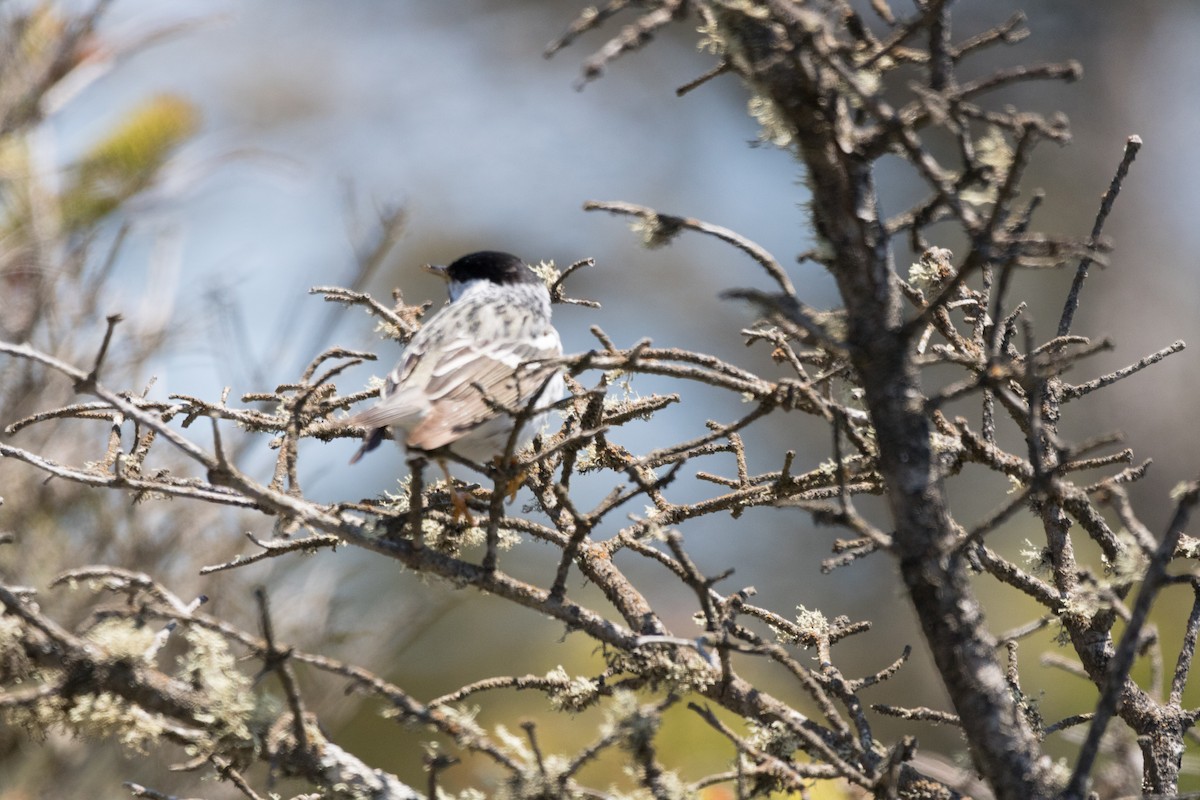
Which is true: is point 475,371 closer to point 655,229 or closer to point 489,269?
point 489,269

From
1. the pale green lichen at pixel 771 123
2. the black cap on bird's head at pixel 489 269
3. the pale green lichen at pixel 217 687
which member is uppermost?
the black cap on bird's head at pixel 489 269

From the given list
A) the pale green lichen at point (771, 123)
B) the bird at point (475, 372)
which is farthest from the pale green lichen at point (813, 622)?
the pale green lichen at point (771, 123)

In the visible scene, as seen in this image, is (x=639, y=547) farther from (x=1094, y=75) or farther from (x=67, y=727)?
(x=1094, y=75)

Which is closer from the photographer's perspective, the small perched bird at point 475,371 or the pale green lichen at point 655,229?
the pale green lichen at point 655,229

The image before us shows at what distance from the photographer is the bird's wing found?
2.38 meters

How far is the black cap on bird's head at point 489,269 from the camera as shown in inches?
155

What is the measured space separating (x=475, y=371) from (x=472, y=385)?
0.96 metres

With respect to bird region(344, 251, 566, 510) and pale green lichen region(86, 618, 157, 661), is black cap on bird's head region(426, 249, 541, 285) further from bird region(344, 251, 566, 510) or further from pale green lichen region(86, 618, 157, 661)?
pale green lichen region(86, 618, 157, 661)

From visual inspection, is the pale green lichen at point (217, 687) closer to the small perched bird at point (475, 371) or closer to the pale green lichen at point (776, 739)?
the small perched bird at point (475, 371)

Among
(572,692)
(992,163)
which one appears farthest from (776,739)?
(992,163)

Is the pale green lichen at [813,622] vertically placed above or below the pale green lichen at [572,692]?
above

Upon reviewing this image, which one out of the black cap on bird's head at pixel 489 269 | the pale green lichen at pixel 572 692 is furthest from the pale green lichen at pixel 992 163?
the black cap on bird's head at pixel 489 269

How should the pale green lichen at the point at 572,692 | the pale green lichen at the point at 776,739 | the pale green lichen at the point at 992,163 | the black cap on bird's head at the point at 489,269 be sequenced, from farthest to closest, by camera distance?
the black cap on bird's head at the point at 489,269
the pale green lichen at the point at 572,692
the pale green lichen at the point at 776,739
the pale green lichen at the point at 992,163

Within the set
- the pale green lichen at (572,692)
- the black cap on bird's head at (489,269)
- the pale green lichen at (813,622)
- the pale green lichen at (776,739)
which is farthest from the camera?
the black cap on bird's head at (489,269)
